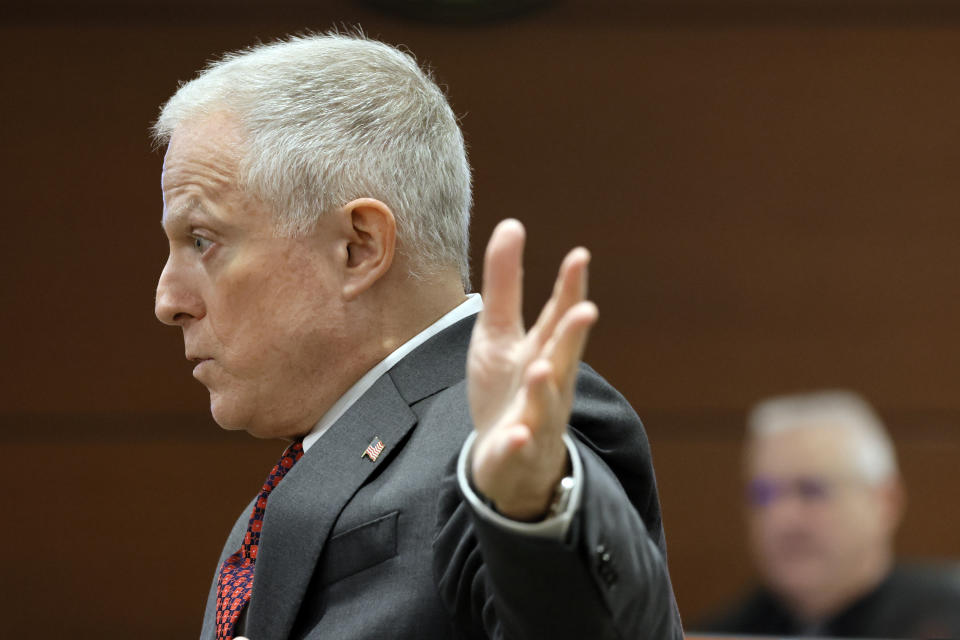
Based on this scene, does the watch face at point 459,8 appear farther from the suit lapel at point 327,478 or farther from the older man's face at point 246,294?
the suit lapel at point 327,478

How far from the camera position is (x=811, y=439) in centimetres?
325

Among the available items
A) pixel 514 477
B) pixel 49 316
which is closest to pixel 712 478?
pixel 49 316

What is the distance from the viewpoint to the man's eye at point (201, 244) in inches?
51.6

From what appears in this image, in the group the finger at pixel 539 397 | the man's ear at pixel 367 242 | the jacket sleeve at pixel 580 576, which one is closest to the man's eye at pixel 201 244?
the man's ear at pixel 367 242

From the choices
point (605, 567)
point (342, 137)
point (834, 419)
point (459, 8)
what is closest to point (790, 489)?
point (834, 419)

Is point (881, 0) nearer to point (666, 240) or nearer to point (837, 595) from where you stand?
point (666, 240)

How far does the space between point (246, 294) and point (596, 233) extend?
2.30 m

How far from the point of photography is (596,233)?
3.50 m

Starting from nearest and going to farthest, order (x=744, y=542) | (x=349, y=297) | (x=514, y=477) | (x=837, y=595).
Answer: (x=514, y=477)
(x=349, y=297)
(x=837, y=595)
(x=744, y=542)

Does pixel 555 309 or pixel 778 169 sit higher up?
pixel 555 309

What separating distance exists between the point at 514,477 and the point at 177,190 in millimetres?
631

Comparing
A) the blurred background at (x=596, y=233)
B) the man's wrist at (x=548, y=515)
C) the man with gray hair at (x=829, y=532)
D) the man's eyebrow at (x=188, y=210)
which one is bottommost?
the man with gray hair at (x=829, y=532)

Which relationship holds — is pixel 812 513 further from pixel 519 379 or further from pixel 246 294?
pixel 519 379

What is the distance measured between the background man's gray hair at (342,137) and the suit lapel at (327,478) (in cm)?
11
